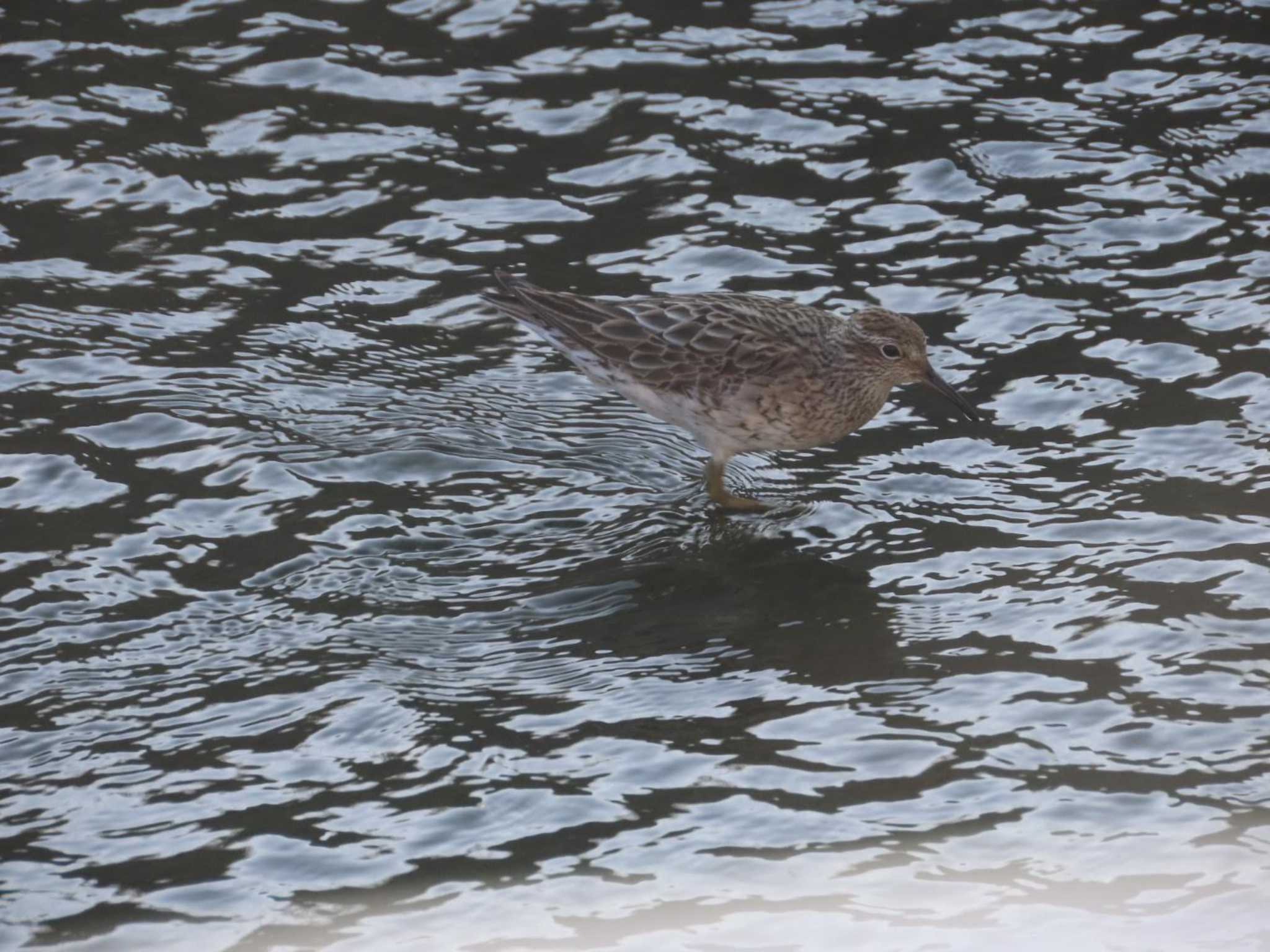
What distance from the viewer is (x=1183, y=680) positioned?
6.74 metres

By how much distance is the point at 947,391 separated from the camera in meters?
8.53

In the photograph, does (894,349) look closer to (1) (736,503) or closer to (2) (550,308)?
(1) (736,503)

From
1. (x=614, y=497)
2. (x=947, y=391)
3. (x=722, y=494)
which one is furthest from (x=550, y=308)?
(x=947, y=391)

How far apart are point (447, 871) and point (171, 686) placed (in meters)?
1.71

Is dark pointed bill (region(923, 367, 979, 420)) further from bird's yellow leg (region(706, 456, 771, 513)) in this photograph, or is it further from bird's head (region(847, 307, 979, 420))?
bird's yellow leg (region(706, 456, 771, 513))

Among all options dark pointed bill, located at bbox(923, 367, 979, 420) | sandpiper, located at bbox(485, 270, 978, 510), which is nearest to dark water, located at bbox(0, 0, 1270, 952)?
dark pointed bill, located at bbox(923, 367, 979, 420)

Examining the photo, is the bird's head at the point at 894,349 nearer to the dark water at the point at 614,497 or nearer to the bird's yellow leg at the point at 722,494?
the dark water at the point at 614,497

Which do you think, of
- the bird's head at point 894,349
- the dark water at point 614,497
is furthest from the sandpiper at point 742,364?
the dark water at point 614,497

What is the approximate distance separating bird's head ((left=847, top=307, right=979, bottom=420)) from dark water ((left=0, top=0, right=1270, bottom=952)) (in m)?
0.44

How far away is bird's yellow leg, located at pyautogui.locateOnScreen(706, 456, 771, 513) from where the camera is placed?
8500 mm

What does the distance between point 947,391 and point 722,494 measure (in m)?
1.30

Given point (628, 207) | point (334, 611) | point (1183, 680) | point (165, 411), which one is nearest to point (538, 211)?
point (628, 207)

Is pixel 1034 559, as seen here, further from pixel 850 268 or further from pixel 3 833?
pixel 3 833

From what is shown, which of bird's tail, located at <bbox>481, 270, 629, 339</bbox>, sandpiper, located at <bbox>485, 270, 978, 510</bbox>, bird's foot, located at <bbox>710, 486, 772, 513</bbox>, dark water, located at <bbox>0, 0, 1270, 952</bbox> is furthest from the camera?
bird's tail, located at <bbox>481, 270, 629, 339</bbox>
